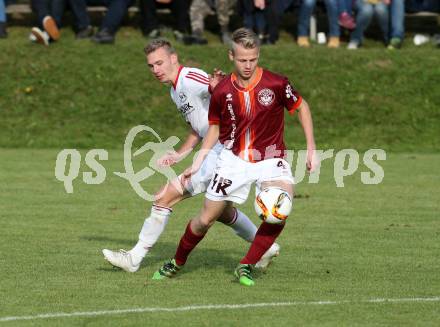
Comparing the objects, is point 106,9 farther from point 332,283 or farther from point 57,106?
point 332,283

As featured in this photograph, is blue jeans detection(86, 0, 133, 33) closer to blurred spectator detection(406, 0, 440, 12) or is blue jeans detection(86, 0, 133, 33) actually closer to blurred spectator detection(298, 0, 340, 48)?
blurred spectator detection(298, 0, 340, 48)

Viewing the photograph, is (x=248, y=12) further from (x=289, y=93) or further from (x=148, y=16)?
(x=289, y=93)

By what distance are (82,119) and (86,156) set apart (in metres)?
2.41

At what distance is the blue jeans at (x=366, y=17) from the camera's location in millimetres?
23031

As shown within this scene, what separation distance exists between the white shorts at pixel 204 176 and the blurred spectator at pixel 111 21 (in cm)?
1400

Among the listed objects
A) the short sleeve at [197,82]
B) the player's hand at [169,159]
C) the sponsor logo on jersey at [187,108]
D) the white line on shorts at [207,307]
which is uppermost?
the short sleeve at [197,82]

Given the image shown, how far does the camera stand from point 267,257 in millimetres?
9273

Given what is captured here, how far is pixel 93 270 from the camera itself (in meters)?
9.26

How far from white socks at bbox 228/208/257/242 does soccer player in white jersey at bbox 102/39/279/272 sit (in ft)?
0.12

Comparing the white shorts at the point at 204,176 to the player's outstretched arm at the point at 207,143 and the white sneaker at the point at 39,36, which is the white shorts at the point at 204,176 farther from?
the white sneaker at the point at 39,36

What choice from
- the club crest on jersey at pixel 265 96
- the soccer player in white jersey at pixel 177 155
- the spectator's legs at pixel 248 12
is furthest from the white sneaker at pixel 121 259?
the spectator's legs at pixel 248 12

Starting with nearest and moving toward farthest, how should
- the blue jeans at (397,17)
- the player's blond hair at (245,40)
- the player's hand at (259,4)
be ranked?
1. the player's blond hair at (245,40)
2. the player's hand at (259,4)
3. the blue jeans at (397,17)

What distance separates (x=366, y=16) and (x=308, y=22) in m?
1.21

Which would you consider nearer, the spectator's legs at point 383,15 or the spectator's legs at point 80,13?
the spectator's legs at point 80,13
